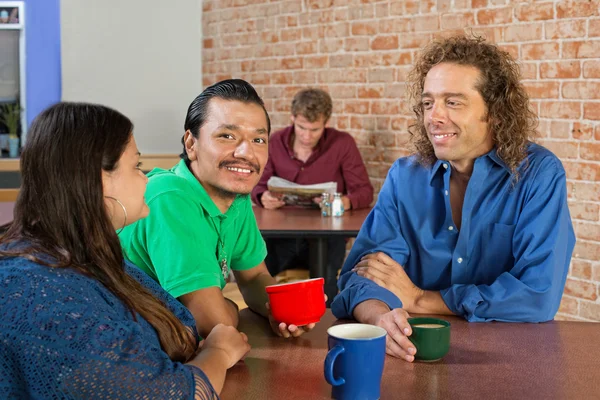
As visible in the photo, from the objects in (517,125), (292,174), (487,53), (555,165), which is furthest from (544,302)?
(292,174)

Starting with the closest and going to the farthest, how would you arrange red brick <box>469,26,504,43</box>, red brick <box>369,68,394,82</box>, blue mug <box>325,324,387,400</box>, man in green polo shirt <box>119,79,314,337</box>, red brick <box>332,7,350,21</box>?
blue mug <box>325,324,387,400</box> → man in green polo shirt <box>119,79,314,337</box> → red brick <box>469,26,504,43</box> → red brick <box>369,68,394,82</box> → red brick <box>332,7,350,21</box>

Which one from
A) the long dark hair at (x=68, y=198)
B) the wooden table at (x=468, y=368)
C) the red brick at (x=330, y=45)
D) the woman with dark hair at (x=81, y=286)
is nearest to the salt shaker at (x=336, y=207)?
the red brick at (x=330, y=45)

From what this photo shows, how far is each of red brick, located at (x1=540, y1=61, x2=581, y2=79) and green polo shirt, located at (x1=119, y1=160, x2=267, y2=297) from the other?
7.89 ft

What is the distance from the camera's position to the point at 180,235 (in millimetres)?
1624

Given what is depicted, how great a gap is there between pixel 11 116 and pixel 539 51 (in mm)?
4608

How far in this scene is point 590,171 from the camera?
143 inches

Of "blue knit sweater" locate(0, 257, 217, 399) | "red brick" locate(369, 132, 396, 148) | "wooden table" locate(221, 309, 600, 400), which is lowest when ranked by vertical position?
"wooden table" locate(221, 309, 600, 400)

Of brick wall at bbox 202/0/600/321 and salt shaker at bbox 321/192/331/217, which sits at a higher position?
brick wall at bbox 202/0/600/321

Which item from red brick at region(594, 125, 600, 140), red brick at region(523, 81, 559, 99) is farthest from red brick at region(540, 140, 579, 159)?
red brick at region(523, 81, 559, 99)

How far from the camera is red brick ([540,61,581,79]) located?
12.0 feet

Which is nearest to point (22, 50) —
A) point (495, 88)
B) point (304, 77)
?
point (304, 77)

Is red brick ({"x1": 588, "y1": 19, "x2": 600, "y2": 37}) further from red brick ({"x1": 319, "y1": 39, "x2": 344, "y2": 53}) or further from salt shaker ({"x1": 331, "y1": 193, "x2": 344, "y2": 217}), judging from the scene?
red brick ({"x1": 319, "y1": 39, "x2": 344, "y2": 53})

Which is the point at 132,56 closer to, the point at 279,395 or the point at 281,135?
the point at 281,135

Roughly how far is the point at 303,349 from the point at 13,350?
641 millimetres
